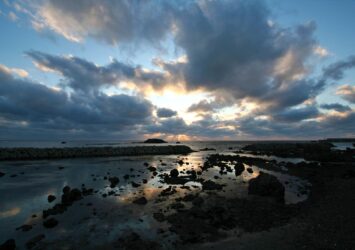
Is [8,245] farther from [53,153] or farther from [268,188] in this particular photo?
[53,153]

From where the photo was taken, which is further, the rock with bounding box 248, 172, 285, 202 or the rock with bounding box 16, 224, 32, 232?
the rock with bounding box 248, 172, 285, 202

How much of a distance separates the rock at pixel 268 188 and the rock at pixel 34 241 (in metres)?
16.4

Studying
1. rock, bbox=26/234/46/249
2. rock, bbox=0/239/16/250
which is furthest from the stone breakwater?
rock, bbox=0/239/16/250

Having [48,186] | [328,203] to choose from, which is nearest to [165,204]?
[328,203]

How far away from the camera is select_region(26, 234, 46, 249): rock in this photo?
11.9m

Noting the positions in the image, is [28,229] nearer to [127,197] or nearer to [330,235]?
[127,197]

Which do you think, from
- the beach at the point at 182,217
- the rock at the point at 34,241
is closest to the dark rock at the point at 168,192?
the beach at the point at 182,217

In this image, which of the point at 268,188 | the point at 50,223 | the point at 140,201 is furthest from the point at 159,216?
the point at 268,188

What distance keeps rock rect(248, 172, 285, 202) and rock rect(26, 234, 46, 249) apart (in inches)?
647

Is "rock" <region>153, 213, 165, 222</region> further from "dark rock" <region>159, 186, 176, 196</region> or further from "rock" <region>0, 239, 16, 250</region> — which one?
"rock" <region>0, 239, 16, 250</region>

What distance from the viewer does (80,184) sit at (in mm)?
27203

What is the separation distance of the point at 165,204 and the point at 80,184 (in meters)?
13.2

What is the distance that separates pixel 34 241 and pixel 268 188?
17.3m

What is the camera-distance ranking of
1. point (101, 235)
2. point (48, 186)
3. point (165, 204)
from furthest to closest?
point (48, 186)
point (165, 204)
point (101, 235)
